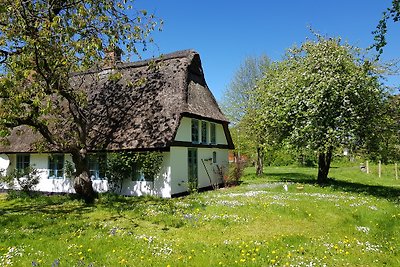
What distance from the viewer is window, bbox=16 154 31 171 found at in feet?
70.6

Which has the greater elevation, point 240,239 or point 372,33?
point 372,33

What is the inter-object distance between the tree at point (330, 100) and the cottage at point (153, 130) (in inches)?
196

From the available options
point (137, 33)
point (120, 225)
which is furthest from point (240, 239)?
point (137, 33)

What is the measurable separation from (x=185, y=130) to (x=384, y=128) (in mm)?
11290

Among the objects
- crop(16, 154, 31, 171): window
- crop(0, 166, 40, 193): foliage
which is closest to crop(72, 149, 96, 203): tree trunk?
crop(0, 166, 40, 193): foliage

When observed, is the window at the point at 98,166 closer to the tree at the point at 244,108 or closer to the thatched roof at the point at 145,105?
the thatched roof at the point at 145,105

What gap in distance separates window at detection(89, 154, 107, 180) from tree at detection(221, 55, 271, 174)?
12362 mm

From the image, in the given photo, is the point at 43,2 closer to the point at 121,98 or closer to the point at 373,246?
the point at 121,98

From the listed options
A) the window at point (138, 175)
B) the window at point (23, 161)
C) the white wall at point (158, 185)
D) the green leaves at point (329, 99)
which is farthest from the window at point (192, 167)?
the window at point (23, 161)

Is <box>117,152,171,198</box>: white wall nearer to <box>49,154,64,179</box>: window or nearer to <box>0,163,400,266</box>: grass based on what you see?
<box>0,163,400,266</box>: grass

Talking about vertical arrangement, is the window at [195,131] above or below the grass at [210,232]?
above

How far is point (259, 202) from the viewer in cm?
1374

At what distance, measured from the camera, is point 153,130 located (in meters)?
17.0

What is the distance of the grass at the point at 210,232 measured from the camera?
7.57 metres
